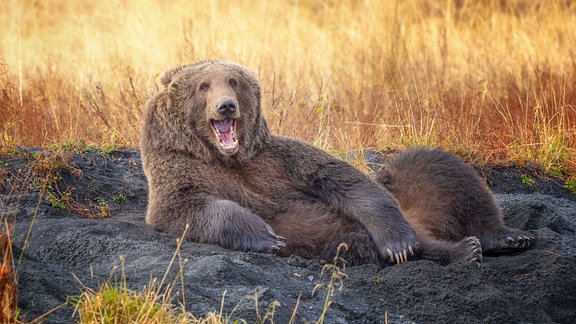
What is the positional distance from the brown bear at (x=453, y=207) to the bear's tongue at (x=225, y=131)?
58.7 inches

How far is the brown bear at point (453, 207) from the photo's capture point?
5.89m

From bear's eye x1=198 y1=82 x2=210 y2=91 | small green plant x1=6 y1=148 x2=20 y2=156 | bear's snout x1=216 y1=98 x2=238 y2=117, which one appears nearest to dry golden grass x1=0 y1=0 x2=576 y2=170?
small green plant x1=6 y1=148 x2=20 y2=156

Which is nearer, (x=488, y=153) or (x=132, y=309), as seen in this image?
(x=132, y=309)

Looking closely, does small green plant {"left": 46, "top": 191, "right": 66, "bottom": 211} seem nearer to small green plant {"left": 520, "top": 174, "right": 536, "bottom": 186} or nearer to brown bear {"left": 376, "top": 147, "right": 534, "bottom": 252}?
brown bear {"left": 376, "top": 147, "right": 534, "bottom": 252}

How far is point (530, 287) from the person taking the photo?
185 inches

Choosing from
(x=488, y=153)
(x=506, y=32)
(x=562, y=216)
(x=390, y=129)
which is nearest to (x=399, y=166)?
(x=562, y=216)

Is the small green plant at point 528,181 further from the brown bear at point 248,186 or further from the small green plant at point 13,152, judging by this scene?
the small green plant at point 13,152

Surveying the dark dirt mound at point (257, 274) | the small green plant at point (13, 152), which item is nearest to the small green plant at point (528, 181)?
the dark dirt mound at point (257, 274)

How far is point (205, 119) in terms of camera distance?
5.73 metres

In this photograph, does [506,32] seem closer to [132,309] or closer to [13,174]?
[13,174]

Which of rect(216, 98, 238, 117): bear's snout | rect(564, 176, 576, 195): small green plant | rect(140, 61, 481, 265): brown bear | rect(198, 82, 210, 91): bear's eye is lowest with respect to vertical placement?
rect(564, 176, 576, 195): small green plant

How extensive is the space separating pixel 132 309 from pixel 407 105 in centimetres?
698

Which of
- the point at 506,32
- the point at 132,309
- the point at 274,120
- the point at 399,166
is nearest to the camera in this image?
the point at 132,309

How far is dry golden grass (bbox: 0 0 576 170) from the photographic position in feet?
28.1
